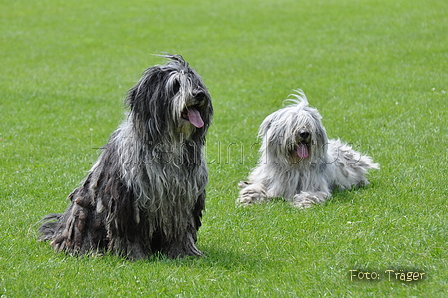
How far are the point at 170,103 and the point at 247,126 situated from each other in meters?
6.87

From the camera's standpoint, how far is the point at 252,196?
8.38 m

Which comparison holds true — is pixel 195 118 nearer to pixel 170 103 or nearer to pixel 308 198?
pixel 170 103

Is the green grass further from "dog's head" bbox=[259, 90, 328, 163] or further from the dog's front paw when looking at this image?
"dog's head" bbox=[259, 90, 328, 163]

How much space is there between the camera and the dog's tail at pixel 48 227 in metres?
6.71

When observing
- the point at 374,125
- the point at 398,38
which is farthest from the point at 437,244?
the point at 398,38

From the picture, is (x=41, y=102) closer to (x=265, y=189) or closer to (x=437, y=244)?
(x=265, y=189)

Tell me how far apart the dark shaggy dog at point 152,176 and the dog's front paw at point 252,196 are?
2.22 meters

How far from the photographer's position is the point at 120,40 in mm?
23031

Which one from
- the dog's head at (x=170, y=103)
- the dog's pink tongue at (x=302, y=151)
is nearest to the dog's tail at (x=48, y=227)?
the dog's head at (x=170, y=103)

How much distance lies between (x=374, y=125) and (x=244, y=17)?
15.6 m

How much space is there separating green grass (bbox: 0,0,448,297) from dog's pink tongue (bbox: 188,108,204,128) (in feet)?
4.16

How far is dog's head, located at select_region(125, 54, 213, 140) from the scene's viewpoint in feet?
18.3

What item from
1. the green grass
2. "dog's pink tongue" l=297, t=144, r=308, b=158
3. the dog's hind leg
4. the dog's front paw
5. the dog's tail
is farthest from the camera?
"dog's pink tongue" l=297, t=144, r=308, b=158

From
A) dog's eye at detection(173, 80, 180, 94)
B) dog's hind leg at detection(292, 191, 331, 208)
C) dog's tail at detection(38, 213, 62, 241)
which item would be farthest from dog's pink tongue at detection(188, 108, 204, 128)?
dog's hind leg at detection(292, 191, 331, 208)
